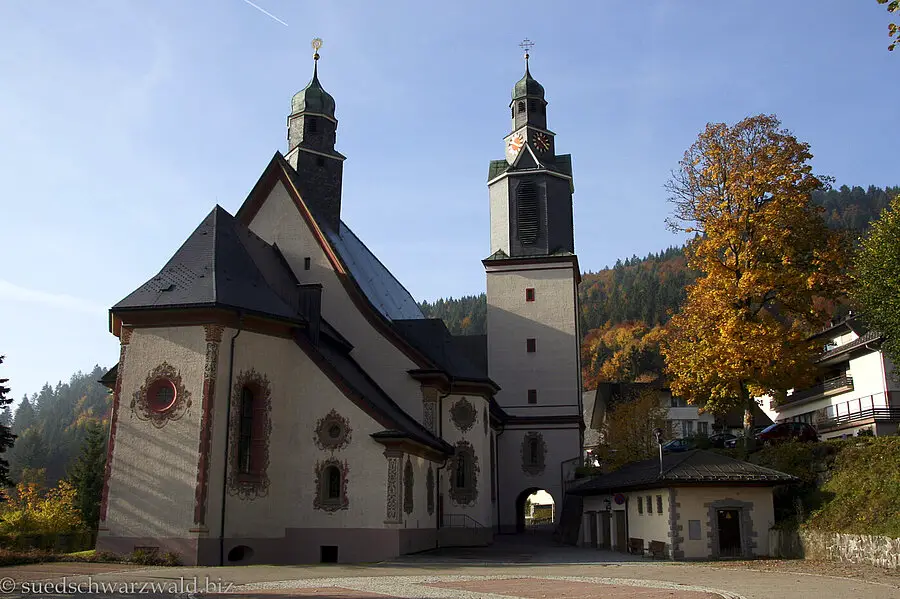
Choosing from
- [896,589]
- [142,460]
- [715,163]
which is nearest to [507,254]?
[715,163]

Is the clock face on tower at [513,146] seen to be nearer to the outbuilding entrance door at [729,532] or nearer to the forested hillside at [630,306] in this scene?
the outbuilding entrance door at [729,532]

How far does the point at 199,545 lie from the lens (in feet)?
72.3

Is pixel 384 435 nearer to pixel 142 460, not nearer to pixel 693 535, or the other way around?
pixel 142 460

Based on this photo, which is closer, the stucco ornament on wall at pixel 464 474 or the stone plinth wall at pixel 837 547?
the stone plinth wall at pixel 837 547

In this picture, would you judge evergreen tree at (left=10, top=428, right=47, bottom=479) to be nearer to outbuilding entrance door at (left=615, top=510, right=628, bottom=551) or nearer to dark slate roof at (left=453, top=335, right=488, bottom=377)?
dark slate roof at (left=453, top=335, right=488, bottom=377)

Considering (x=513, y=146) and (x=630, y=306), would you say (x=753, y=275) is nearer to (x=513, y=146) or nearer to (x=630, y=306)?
(x=513, y=146)

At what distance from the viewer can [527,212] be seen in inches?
1708

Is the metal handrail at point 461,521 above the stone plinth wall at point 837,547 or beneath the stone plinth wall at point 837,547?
above

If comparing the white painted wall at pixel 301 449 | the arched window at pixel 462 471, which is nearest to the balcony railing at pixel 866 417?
the arched window at pixel 462 471

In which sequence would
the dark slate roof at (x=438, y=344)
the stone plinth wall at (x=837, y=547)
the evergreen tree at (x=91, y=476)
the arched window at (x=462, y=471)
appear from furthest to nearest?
the evergreen tree at (x=91, y=476), the arched window at (x=462, y=471), the dark slate roof at (x=438, y=344), the stone plinth wall at (x=837, y=547)

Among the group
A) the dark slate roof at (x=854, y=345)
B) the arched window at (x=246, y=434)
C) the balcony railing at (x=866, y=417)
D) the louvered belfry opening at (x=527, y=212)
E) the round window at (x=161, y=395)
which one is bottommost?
the arched window at (x=246, y=434)

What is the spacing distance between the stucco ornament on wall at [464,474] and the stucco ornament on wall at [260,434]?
9799mm

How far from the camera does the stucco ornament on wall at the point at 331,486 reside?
25234mm

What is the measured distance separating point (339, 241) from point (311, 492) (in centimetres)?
1252
